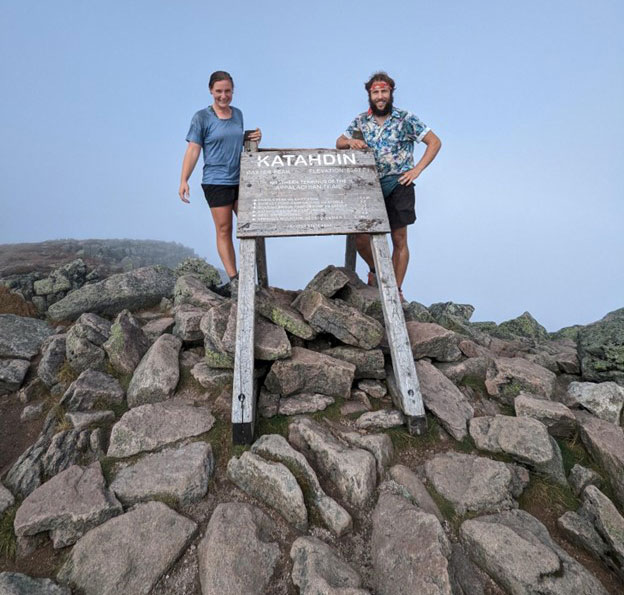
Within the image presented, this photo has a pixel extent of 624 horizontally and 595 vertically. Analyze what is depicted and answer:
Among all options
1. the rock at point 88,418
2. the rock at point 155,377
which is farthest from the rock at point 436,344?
the rock at point 88,418

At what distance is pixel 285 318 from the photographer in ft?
20.6

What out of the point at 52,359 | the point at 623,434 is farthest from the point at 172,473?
the point at 623,434

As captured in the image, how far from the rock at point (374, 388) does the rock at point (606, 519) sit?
107 inches

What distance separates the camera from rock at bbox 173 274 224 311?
8.22 meters

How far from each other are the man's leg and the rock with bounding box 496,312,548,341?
15.7 ft

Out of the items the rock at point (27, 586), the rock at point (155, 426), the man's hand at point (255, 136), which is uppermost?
the man's hand at point (255, 136)

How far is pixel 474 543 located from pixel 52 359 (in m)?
7.44

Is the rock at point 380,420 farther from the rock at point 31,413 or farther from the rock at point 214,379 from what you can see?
the rock at point 31,413

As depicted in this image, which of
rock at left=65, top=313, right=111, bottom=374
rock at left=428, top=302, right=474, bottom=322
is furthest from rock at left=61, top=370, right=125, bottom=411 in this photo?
rock at left=428, top=302, right=474, bottom=322

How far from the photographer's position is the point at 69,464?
4.74 meters

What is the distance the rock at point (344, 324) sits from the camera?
20.1 feet

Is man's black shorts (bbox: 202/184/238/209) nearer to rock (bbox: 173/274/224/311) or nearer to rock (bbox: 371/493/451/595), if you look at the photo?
rock (bbox: 173/274/224/311)

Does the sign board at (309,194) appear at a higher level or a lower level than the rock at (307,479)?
higher

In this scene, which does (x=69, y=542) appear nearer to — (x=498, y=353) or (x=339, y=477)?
(x=339, y=477)
